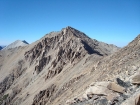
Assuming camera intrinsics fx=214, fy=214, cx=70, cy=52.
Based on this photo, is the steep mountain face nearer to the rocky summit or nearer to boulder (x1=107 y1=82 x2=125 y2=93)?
the rocky summit

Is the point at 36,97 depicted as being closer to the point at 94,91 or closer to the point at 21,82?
the point at 21,82

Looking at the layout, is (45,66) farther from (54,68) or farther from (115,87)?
(115,87)

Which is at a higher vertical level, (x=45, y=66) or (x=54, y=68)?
(x=45, y=66)

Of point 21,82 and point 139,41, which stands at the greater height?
point 21,82

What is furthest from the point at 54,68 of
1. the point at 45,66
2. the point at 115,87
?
the point at 115,87

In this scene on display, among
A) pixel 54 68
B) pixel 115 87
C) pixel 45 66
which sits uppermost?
pixel 45 66

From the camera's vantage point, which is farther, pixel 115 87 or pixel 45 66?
pixel 45 66

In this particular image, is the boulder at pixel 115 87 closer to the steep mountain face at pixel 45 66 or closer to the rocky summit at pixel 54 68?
the rocky summit at pixel 54 68

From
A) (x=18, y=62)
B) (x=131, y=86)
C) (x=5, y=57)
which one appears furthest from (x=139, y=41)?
(x=5, y=57)

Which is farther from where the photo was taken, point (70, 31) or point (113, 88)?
point (70, 31)
